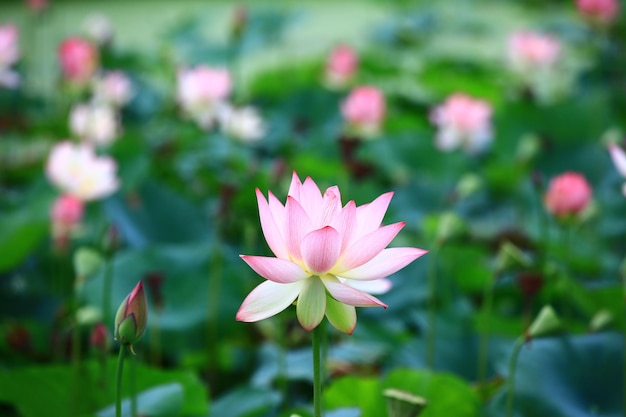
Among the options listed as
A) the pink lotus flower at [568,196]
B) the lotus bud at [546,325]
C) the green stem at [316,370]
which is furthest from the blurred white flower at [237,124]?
the green stem at [316,370]

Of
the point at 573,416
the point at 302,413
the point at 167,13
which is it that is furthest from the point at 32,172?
the point at 167,13

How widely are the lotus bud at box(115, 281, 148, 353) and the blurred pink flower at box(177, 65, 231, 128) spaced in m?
1.06

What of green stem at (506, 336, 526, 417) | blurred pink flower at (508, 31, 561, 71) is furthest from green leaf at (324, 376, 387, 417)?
blurred pink flower at (508, 31, 561, 71)

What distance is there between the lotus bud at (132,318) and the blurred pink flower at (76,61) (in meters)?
1.20

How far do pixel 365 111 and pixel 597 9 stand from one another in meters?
0.57

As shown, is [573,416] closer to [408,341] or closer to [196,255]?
[408,341]

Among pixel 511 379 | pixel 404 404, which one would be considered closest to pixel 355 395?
pixel 511 379

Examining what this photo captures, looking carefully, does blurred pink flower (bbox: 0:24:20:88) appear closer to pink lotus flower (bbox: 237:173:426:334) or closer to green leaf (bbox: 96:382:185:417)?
green leaf (bbox: 96:382:185:417)

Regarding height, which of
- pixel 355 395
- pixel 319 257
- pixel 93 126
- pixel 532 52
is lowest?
pixel 355 395

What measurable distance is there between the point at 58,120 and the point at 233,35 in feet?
2.10

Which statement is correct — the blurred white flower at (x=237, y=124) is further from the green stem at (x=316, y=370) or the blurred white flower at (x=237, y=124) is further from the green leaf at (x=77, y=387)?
the green stem at (x=316, y=370)

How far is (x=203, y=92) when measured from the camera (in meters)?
1.56

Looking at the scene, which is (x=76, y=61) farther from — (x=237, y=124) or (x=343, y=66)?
(x=343, y=66)

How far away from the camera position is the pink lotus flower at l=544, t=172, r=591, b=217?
1045 millimetres
